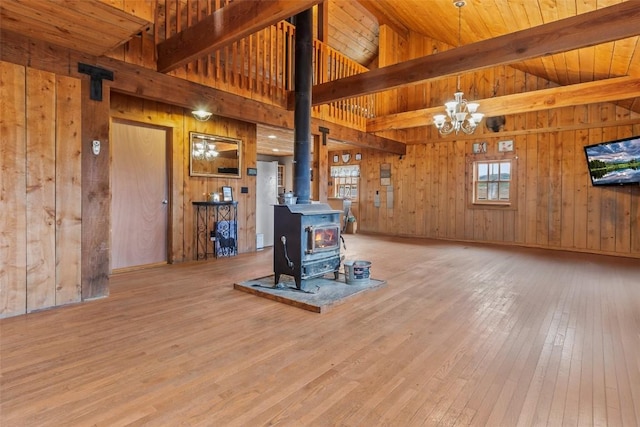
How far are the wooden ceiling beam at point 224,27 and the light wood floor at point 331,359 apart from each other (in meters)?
2.37

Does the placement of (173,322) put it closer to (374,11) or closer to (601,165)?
(601,165)

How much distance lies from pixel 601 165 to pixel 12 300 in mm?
8483

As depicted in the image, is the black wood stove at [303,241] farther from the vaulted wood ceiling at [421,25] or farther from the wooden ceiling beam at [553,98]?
the wooden ceiling beam at [553,98]

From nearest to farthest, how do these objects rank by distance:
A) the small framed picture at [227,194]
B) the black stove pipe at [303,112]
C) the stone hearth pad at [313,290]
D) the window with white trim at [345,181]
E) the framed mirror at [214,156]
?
the stone hearth pad at [313,290]
the black stove pipe at [303,112]
the framed mirror at [214,156]
the small framed picture at [227,194]
the window with white trim at [345,181]

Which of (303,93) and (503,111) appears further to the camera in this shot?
(503,111)

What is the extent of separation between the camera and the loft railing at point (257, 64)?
13.6 feet

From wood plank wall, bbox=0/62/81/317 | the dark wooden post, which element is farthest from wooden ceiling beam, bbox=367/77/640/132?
wood plank wall, bbox=0/62/81/317

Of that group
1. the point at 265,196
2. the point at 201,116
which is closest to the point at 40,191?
the point at 201,116

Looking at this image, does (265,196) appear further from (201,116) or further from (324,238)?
(324,238)

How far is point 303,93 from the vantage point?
13.3ft

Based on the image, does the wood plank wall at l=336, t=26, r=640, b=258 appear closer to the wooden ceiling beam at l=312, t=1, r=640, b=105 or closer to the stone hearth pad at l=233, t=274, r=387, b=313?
the wooden ceiling beam at l=312, t=1, r=640, b=105

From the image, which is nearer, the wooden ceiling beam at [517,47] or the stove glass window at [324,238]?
the wooden ceiling beam at [517,47]

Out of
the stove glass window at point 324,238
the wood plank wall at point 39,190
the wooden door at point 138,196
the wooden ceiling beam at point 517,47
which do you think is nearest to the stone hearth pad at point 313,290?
the stove glass window at point 324,238

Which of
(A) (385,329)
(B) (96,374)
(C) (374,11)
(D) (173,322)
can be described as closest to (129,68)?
(D) (173,322)
